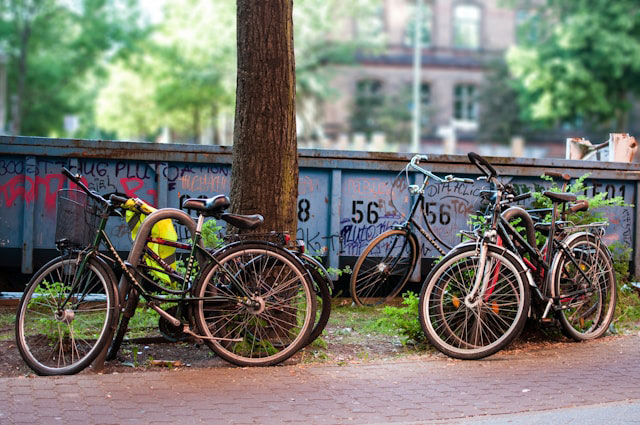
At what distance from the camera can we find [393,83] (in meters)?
56.3

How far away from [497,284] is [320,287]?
1.34 m

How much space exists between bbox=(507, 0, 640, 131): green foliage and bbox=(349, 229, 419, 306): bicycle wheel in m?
34.4

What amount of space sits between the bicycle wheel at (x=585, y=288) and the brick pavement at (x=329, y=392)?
1.71 ft

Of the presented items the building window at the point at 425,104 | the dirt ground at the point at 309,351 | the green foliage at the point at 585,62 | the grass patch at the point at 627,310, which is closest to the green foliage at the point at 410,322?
the dirt ground at the point at 309,351

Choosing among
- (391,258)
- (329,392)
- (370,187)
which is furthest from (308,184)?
(329,392)

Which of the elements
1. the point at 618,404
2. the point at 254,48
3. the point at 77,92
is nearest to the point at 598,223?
the point at 618,404

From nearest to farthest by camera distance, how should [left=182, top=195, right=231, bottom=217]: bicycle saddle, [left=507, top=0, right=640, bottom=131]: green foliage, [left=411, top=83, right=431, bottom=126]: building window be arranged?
[left=182, top=195, right=231, bottom=217]: bicycle saddle < [left=507, top=0, right=640, bottom=131]: green foliage < [left=411, top=83, right=431, bottom=126]: building window

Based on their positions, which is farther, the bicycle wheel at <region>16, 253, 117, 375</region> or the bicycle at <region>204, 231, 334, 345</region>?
the bicycle at <region>204, 231, 334, 345</region>

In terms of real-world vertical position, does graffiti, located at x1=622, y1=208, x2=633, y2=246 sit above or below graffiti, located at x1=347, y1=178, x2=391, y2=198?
below

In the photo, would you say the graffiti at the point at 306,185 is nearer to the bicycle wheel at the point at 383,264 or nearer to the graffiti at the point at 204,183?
the graffiti at the point at 204,183

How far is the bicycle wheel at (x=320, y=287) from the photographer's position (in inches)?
231

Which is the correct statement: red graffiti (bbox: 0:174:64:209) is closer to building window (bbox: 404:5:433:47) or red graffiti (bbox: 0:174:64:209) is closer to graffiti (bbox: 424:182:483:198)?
graffiti (bbox: 424:182:483:198)

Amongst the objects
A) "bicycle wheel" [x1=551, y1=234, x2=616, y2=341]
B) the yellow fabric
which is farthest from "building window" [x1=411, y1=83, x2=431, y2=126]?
the yellow fabric

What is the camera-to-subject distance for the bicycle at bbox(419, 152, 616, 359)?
6.14 metres
